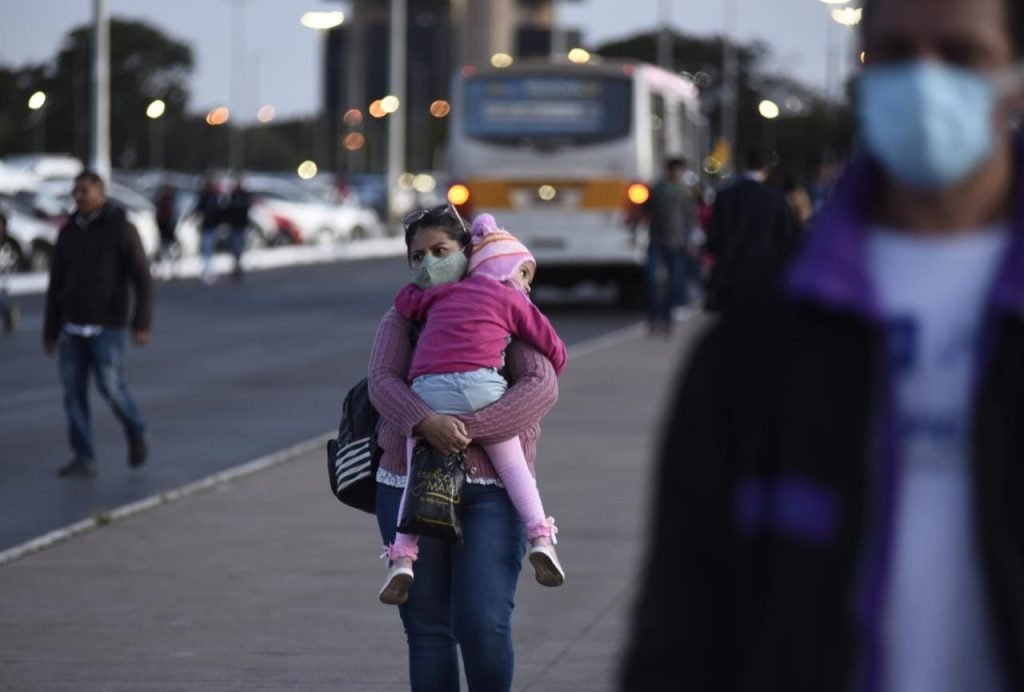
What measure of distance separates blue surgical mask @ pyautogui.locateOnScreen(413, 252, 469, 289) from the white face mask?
131 inches

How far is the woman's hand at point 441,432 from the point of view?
5.79 m

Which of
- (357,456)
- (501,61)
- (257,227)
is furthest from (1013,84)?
(501,61)

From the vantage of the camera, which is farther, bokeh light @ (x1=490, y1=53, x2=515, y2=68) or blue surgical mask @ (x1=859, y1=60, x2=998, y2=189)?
bokeh light @ (x1=490, y1=53, x2=515, y2=68)

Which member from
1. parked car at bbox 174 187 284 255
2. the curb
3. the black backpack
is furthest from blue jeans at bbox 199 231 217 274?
the black backpack

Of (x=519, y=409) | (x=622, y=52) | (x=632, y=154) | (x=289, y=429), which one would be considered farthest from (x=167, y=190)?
(x=622, y=52)

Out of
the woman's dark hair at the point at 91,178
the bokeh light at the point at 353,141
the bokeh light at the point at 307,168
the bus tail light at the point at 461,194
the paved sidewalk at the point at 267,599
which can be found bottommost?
the bokeh light at the point at 307,168

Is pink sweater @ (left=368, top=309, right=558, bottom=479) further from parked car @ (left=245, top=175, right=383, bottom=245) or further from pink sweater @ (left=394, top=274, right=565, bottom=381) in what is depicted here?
parked car @ (left=245, top=175, right=383, bottom=245)

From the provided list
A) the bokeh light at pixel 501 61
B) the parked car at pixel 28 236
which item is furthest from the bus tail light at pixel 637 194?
the parked car at pixel 28 236

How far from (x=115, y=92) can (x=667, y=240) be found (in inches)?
4308

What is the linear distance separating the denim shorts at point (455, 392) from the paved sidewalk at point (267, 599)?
66.4 inches

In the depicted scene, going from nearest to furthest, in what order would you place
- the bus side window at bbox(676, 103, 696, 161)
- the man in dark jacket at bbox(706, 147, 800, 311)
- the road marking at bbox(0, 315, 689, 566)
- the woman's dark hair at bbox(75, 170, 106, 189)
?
the road marking at bbox(0, 315, 689, 566), the woman's dark hair at bbox(75, 170, 106, 189), the man in dark jacket at bbox(706, 147, 800, 311), the bus side window at bbox(676, 103, 696, 161)

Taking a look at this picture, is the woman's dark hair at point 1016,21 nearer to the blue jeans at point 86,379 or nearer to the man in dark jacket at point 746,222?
the blue jeans at point 86,379

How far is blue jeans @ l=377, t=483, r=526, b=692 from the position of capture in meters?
5.64

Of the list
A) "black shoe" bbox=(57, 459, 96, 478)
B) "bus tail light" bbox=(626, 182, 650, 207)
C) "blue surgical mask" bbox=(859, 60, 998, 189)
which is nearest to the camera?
"blue surgical mask" bbox=(859, 60, 998, 189)
